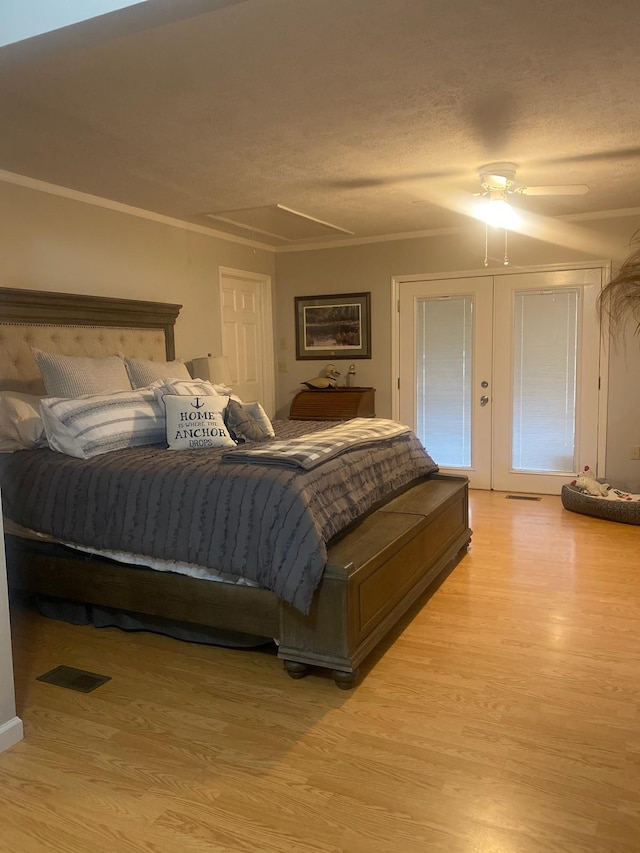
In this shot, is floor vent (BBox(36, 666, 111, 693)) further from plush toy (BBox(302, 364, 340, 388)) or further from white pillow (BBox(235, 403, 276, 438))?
plush toy (BBox(302, 364, 340, 388))

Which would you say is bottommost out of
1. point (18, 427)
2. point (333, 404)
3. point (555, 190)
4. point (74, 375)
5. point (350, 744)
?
point (350, 744)

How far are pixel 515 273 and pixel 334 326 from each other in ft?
5.61

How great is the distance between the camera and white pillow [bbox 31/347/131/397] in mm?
3568

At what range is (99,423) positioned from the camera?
10.6 ft

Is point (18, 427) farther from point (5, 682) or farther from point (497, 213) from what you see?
point (497, 213)

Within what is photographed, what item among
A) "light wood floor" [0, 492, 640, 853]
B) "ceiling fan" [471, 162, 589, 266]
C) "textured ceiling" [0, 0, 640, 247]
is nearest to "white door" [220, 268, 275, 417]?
"textured ceiling" [0, 0, 640, 247]

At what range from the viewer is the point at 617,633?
9.53 feet

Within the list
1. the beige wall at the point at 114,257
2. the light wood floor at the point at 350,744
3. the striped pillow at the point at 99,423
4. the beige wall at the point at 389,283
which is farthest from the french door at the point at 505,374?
the striped pillow at the point at 99,423

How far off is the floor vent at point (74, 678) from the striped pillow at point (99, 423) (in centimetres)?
97

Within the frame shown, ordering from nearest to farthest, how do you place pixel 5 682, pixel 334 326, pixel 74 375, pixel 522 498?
pixel 5 682 → pixel 74 375 → pixel 522 498 → pixel 334 326

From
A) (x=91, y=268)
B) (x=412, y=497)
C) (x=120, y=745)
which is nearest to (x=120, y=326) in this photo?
(x=91, y=268)

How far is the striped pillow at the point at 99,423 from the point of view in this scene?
3.16 meters

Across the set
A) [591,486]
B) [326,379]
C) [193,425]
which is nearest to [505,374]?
[591,486]

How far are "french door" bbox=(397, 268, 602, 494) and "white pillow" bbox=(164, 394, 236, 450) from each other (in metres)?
2.96
